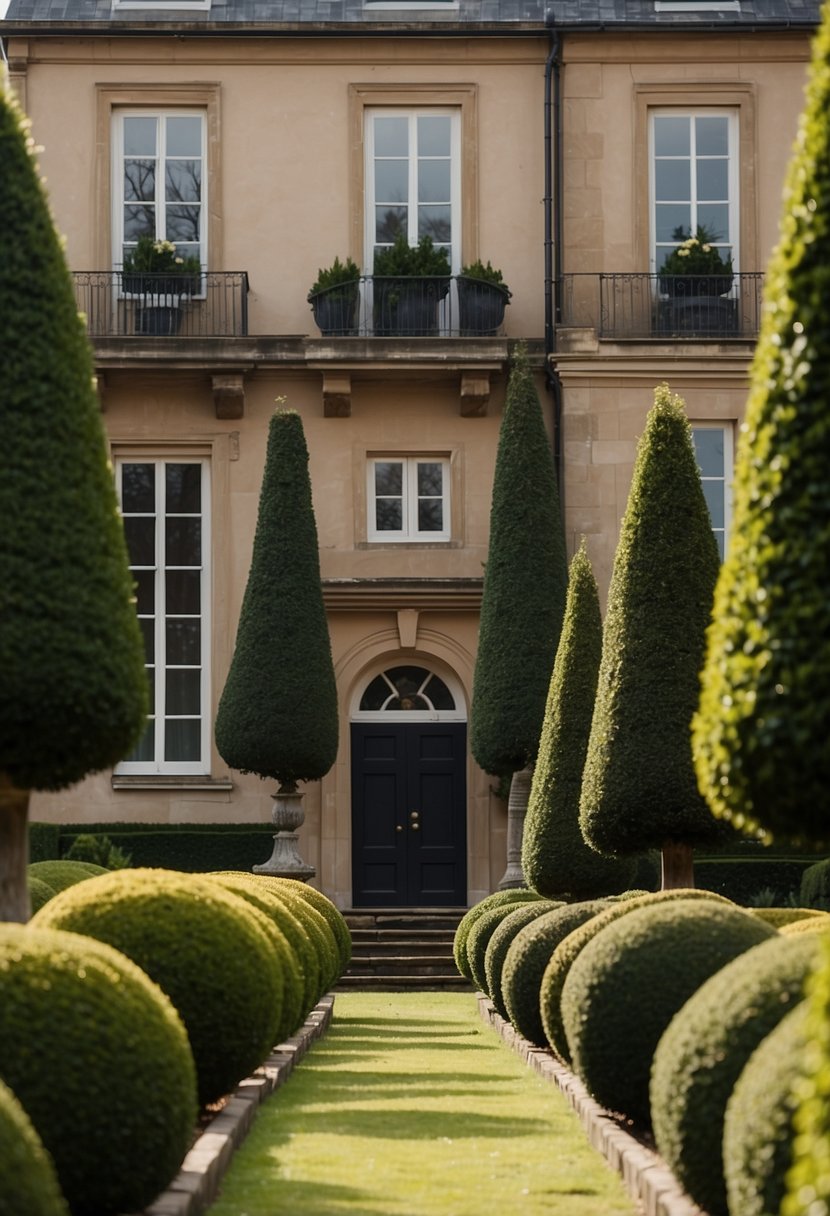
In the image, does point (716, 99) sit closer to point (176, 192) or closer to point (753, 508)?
point (176, 192)

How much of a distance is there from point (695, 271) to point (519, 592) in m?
5.66

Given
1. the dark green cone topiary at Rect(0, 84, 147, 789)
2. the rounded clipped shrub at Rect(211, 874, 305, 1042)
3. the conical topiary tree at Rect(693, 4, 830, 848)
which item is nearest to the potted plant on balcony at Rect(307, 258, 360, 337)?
the rounded clipped shrub at Rect(211, 874, 305, 1042)

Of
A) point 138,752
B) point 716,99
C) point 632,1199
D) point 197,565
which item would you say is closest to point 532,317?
point 716,99

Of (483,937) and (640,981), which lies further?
(483,937)

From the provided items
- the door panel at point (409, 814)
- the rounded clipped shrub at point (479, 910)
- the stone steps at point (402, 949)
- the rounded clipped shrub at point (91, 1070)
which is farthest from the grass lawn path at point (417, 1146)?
the door panel at point (409, 814)

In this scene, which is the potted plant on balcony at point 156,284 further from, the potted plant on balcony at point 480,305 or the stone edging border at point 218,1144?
the stone edging border at point 218,1144

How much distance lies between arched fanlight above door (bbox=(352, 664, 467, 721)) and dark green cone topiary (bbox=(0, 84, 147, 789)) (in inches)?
730

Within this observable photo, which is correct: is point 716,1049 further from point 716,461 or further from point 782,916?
point 716,461

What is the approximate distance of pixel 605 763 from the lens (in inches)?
562

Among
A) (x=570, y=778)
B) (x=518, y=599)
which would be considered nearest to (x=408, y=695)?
(x=518, y=599)

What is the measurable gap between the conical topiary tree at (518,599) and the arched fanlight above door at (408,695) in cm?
227

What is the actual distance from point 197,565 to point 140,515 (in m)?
1.05

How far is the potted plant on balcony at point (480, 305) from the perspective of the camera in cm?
2758

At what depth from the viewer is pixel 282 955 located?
11422mm
